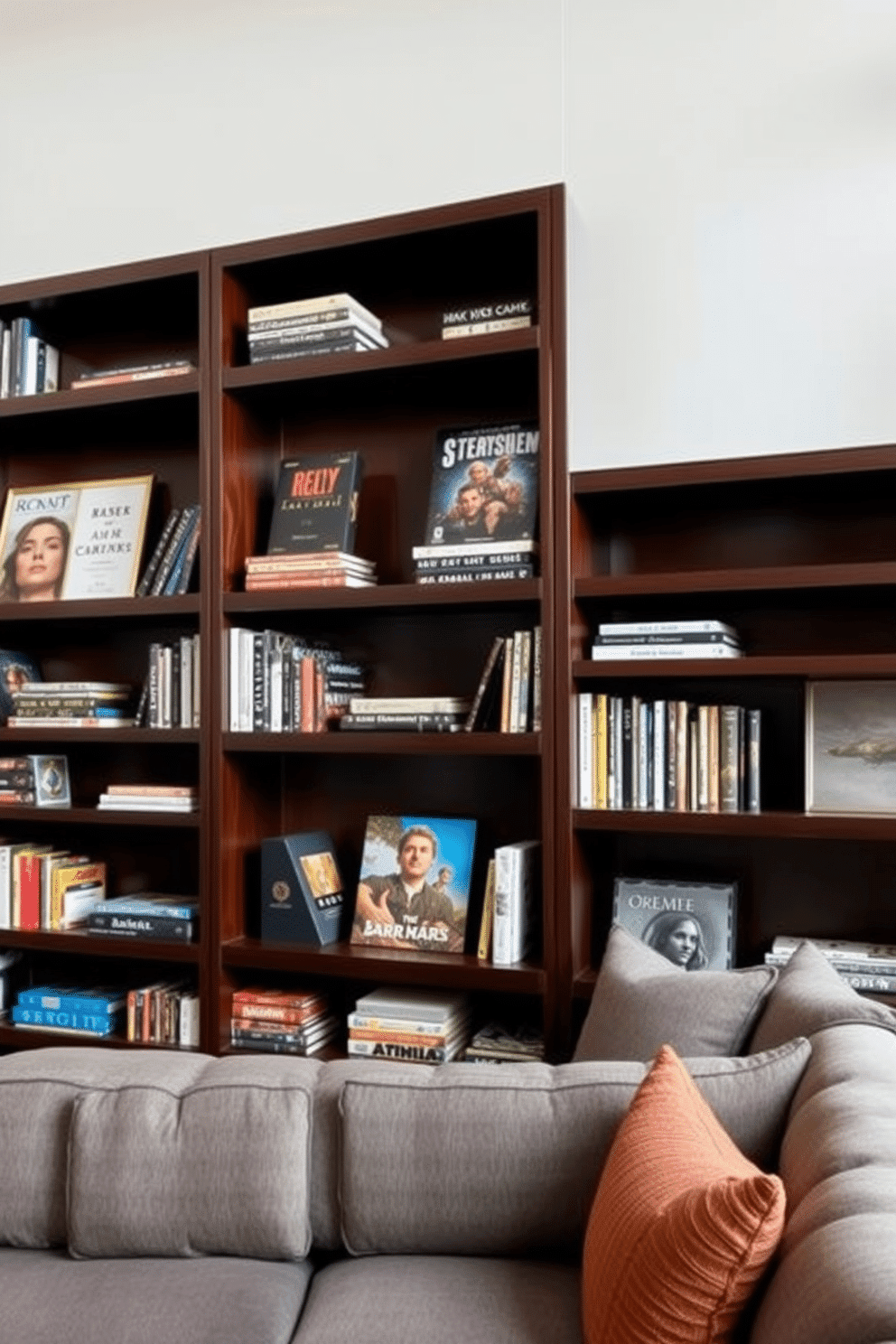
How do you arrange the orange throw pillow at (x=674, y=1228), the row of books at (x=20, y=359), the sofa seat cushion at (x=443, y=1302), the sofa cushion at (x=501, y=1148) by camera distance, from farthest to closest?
the row of books at (x=20, y=359) < the sofa cushion at (x=501, y=1148) < the sofa seat cushion at (x=443, y=1302) < the orange throw pillow at (x=674, y=1228)

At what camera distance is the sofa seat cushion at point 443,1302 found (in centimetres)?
136

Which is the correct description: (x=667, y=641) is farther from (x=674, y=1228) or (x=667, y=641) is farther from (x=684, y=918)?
(x=674, y=1228)

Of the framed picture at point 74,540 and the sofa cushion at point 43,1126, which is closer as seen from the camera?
the sofa cushion at point 43,1126

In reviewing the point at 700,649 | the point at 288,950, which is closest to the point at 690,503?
the point at 700,649

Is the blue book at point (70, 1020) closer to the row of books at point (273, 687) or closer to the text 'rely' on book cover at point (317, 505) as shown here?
the row of books at point (273, 687)

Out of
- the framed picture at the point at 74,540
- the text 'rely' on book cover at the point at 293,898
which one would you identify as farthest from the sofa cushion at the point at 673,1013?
the framed picture at the point at 74,540

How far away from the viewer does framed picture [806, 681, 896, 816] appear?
218cm

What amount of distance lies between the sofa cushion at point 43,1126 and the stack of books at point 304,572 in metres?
1.11

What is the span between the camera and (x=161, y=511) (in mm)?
2908

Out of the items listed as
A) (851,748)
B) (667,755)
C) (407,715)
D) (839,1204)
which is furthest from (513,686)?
(839,1204)

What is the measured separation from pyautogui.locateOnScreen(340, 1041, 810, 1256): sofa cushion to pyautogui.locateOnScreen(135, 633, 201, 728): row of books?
50.4 inches

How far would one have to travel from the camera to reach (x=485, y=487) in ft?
8.01

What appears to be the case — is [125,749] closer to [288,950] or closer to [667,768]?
[288,950]

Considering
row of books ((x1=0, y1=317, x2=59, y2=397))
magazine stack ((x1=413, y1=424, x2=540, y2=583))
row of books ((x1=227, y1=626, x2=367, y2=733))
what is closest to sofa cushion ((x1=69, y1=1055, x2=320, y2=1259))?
row of books ((x1=227, y1=626, x2=367, y2=733))
